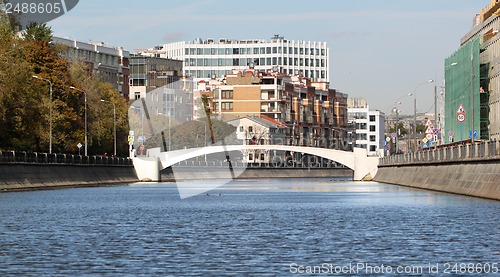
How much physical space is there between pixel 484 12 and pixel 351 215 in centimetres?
10589

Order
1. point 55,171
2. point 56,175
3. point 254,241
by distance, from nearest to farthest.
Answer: point 254,241, point 55,171, point 56,175

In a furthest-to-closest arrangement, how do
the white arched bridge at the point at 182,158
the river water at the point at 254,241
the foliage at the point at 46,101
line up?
the white arched bridge at the point at 182,158 < the foliage at the point at 46,101 < the river water at the point at 254,241

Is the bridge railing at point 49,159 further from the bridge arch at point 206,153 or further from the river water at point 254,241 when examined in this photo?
the river water at point 254,241

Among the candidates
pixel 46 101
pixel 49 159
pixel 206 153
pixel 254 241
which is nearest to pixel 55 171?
pixel 49 159

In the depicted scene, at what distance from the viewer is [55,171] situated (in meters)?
118

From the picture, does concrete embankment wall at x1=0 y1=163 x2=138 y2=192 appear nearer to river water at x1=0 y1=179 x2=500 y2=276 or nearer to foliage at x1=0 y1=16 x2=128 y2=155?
foliage at x1=0 y1=16 x2=128 y2=155

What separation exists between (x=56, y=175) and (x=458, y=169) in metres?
47.7

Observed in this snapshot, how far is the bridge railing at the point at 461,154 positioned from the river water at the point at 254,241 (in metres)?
2.96

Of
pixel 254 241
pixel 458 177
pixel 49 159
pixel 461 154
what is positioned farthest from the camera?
pixel 49 159

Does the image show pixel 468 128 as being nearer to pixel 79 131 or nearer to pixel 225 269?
pixel 79 131

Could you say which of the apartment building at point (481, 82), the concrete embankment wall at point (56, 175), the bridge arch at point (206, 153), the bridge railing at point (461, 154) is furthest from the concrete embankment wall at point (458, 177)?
the bridge arch at point (206, 153)

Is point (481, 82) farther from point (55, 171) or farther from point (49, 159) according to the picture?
point (49, 159)

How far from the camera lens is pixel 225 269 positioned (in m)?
33.8

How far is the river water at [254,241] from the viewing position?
3391 centimetres
